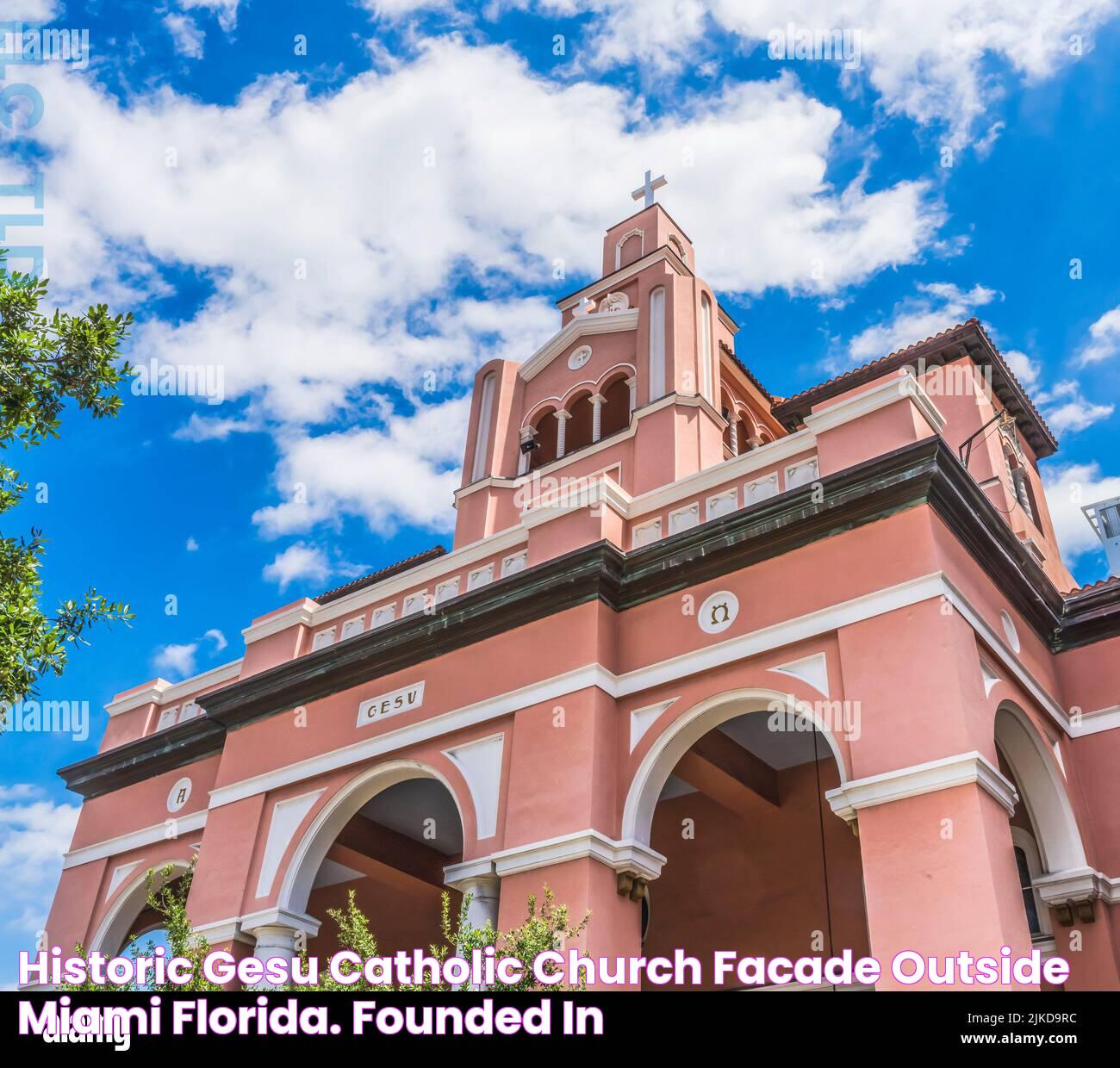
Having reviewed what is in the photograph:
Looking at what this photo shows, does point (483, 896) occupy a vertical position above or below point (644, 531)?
below

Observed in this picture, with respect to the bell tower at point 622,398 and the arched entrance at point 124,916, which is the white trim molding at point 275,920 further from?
the bell tower at point 622,398

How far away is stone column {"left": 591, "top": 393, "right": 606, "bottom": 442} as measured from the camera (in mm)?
17141

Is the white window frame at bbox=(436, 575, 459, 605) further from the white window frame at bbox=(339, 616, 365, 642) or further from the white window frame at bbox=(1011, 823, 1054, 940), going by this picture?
the white window frame at bbox=(1011, 823, 1054, 940)

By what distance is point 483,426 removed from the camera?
18438 millimetres

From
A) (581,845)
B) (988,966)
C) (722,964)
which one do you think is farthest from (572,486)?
(988,966)

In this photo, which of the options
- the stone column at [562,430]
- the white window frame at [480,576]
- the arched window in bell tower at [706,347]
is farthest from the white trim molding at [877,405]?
the stone column at [562,430]

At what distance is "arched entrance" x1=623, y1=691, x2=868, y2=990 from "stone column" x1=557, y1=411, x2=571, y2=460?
590cm

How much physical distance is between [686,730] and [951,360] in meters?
9.14

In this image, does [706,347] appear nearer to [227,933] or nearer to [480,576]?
[480,576]

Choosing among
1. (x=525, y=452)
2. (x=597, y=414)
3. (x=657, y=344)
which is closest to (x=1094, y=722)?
(x=657, y=344)

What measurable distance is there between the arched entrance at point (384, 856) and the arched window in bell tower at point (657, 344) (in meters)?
6.25

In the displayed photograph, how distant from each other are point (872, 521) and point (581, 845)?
12.8 feet

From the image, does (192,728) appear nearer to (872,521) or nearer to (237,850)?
(237,850)

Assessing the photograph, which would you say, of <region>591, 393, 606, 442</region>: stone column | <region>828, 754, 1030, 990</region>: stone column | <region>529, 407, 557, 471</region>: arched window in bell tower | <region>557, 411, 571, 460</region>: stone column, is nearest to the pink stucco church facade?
<region>828, 754, 1030, 990</region>: stone column
